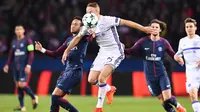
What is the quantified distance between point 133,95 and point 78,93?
1.96 meters

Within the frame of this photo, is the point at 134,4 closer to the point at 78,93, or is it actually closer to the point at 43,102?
the point at 78,93

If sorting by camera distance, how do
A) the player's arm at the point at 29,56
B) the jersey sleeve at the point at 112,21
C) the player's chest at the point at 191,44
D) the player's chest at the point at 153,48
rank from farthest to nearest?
the player's arm at the point at 29,56 < the player's chest at the point at 153,48 < the player's chest at the point at 191,44 < the jersey sleeve at the point at 112,21

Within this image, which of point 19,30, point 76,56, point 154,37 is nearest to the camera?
point 76,56

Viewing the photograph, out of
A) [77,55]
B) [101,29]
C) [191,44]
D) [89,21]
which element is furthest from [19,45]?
[191,44]

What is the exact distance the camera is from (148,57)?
448 inches

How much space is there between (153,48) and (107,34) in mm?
1301

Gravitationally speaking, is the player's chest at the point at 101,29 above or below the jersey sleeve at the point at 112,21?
below

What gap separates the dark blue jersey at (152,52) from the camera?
1125 cm

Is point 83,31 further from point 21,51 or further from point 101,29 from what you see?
point 21,51

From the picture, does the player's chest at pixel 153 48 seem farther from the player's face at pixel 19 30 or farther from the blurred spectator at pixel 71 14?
the blurred spectator at pixel 71 14

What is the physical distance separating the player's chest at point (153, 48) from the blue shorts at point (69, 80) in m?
2.11

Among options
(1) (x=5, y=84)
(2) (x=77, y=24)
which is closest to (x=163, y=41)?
(2) (x=77, y=24)

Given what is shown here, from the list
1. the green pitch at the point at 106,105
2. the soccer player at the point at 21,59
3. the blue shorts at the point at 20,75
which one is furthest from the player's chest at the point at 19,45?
the green pitch at the point at 106,105

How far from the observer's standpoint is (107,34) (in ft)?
34.7
